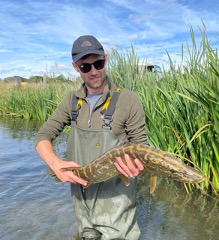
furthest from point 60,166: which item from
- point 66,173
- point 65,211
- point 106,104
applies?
point 65,211

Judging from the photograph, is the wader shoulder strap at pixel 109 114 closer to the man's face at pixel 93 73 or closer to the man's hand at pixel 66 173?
the man's face at pixel 93 73

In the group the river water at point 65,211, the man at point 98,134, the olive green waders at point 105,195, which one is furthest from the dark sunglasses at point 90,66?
the river water at point 65,211

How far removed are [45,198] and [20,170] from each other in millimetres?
1716

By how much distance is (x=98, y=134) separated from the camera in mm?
2691

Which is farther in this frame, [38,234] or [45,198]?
[45,198]

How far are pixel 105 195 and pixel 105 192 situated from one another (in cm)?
3

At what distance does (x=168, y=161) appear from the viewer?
228 centimetres

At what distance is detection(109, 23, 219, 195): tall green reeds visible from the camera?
391cm

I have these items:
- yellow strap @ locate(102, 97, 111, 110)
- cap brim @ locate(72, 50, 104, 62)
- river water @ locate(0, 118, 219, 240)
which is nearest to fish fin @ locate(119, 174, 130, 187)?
yellow strap @ locate(102, 97, 111, 110)

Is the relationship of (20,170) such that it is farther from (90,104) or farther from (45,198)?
(90,104)

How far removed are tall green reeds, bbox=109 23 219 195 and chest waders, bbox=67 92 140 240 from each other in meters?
1.32

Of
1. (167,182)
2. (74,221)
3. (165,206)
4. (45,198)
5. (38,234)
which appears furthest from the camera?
(167,182)

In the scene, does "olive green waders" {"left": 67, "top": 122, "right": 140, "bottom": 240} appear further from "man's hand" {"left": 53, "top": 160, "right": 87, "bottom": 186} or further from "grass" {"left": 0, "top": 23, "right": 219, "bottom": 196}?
"grass" {"left": 0, "top": 23, "right": 219, "bottom": 196}

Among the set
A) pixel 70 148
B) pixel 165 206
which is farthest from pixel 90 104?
pixel 165 206
